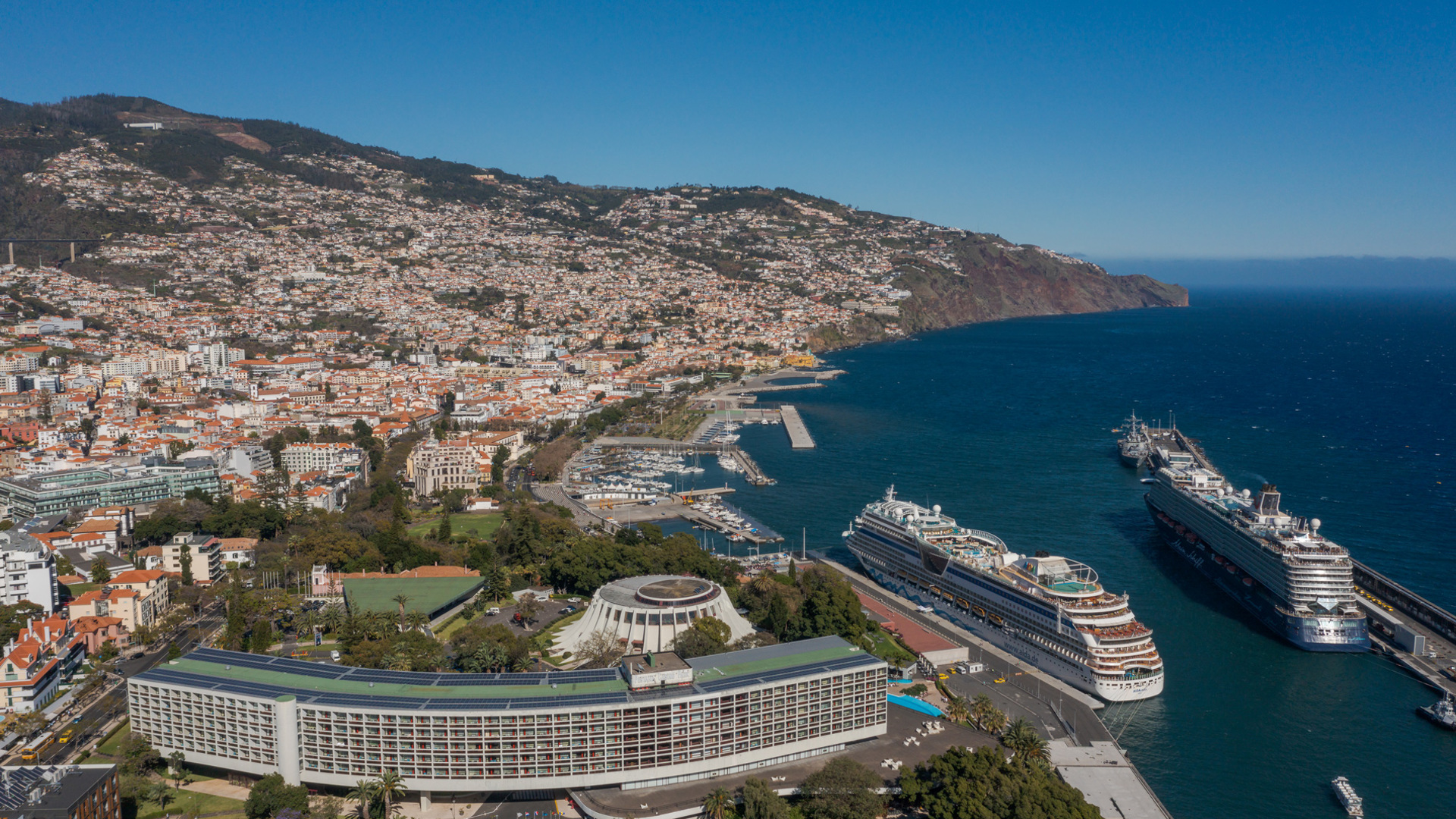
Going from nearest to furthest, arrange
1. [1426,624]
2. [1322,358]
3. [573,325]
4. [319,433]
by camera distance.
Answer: [1426,624], [319,433], [1322,358], [573,325]

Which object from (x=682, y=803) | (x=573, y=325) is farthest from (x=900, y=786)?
(x=573, y=325)

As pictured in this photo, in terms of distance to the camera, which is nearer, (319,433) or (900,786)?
(900,786)

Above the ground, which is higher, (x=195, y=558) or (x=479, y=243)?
(x=479, y=243)

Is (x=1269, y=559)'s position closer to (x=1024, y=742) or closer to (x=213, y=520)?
(x=1024, y=742)

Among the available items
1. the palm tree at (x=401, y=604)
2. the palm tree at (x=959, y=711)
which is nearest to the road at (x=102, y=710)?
the palm tree at (x=401, y=604)

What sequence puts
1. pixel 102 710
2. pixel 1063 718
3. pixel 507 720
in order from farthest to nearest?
pixel 1063 718, pixel 102 710, pixel 507 720

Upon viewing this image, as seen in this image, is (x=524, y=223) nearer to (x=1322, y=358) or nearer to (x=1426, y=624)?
(x=1322, y=358)

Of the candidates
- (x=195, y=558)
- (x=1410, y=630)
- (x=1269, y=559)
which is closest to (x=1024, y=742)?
(x=1269, y=559)
